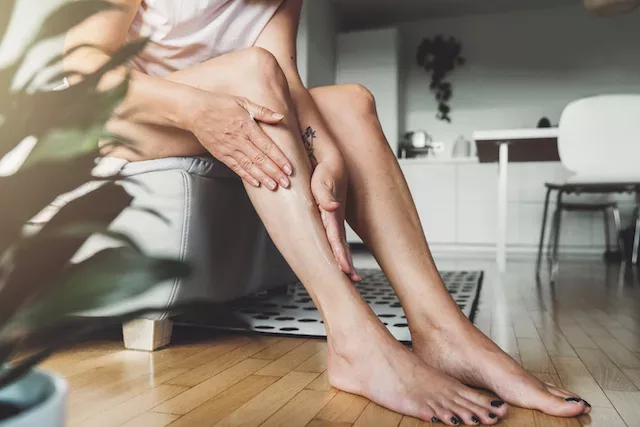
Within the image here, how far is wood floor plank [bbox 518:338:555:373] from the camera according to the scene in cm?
103

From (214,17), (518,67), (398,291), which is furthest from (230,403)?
(518,67)

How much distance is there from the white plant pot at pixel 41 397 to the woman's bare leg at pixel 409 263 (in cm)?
67

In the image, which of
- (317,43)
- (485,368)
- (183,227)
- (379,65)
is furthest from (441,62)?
(485,368)

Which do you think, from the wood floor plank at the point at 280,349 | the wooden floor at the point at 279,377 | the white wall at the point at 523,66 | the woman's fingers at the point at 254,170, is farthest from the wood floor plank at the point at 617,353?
the white wall at the point at 523,66

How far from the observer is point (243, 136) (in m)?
0.90

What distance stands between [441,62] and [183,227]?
4834 mm

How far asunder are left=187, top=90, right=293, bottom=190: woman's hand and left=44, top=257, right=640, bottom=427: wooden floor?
0.26 m

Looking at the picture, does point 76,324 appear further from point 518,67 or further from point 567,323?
point 518,67

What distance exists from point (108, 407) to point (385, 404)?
1.26 feet

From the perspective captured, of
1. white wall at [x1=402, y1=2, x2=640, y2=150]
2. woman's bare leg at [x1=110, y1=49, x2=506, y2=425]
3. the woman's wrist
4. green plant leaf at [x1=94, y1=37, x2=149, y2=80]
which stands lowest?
woman's bare leg at [x1=110, y1=49, x2=506, y2=425]

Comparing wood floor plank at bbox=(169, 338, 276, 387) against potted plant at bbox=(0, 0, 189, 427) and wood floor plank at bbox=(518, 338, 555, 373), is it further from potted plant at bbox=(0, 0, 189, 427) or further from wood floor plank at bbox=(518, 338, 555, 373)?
potted plant at bbox=(0, 0, 189, 427)

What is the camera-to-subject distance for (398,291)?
968 mm

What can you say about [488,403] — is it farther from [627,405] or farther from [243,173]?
[243,173]

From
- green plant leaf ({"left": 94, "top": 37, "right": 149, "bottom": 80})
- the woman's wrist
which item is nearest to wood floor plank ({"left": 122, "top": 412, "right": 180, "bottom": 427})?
the woman's wrist
